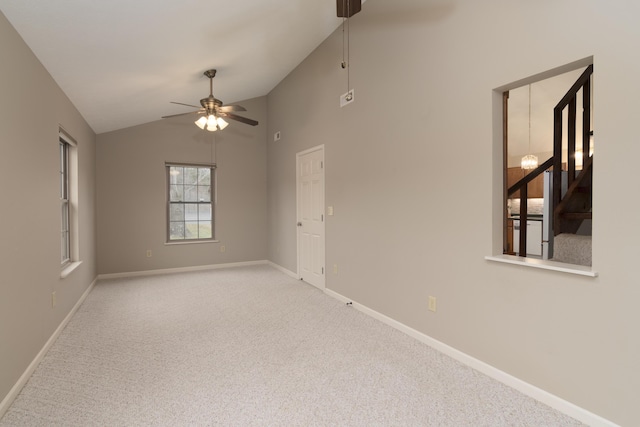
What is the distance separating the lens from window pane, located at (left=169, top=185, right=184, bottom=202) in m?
6.16

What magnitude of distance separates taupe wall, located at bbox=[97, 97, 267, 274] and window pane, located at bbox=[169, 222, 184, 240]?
0.62ft

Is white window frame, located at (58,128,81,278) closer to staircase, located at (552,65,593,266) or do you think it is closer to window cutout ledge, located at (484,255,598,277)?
window cutout ledge, located at (484,255,598,277)

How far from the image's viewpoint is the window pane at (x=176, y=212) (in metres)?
6.18

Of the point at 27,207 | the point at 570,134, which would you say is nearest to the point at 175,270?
the point at 27,207

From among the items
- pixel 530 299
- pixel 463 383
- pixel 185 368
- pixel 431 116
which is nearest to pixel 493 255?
pixel 530 299

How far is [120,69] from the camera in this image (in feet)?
10.9

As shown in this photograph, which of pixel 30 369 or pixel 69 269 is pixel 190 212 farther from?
pixel 30 369

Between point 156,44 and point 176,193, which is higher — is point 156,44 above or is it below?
above

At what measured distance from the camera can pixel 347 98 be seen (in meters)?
3.79

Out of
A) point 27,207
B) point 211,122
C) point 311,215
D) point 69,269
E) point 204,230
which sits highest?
point 211,122

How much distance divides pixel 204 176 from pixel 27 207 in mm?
4028

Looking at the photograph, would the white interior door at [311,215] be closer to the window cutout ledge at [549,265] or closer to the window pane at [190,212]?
the window pane at [190,212]

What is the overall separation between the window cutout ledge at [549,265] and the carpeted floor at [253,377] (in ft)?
2.77

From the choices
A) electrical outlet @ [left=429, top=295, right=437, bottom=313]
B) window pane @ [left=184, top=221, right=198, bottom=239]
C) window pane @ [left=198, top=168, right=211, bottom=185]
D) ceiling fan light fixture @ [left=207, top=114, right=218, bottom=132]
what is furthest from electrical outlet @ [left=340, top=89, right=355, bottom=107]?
window pane @ [left=184, top=221, right=198, bottom=239]
